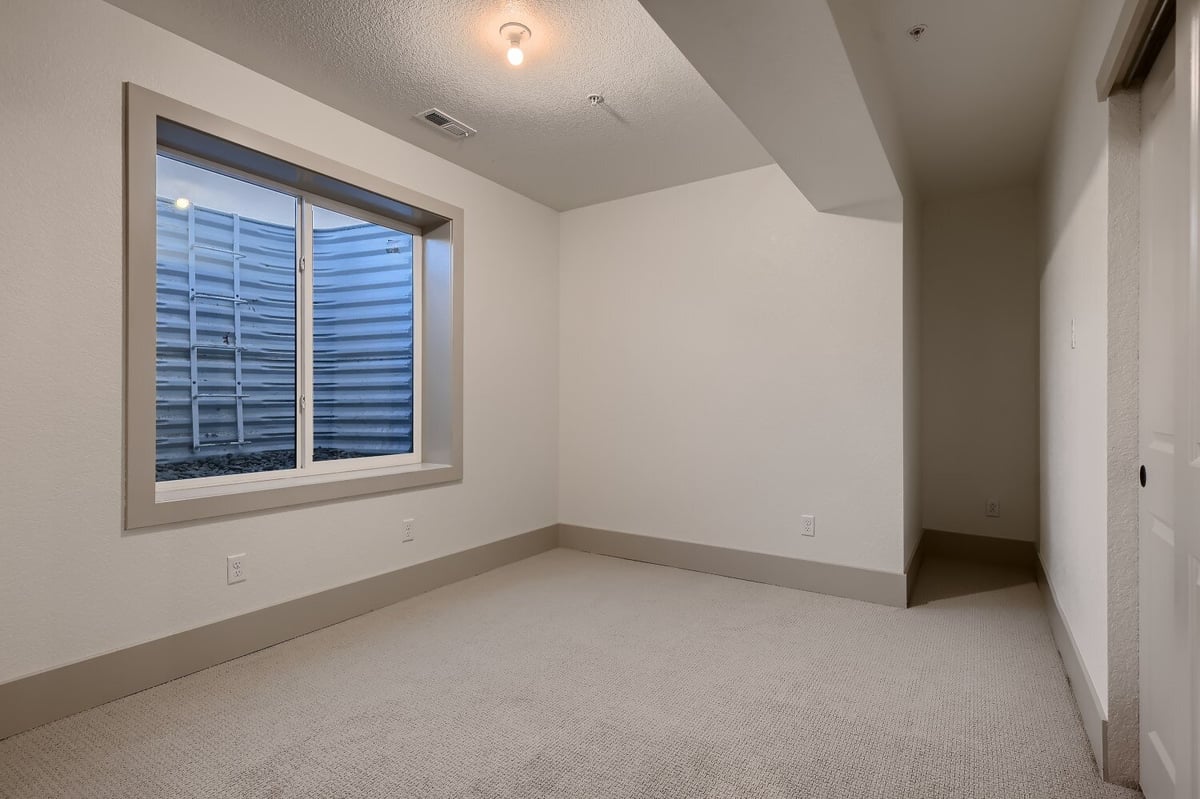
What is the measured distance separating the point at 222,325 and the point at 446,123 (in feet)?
4.90

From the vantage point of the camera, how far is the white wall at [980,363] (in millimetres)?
4074

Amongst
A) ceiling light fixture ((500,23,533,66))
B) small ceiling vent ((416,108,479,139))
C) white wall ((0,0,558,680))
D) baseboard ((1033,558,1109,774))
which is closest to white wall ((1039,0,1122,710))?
baseboard ((1033,558,1109,774))

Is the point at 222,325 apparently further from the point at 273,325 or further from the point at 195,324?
the point at 273,325

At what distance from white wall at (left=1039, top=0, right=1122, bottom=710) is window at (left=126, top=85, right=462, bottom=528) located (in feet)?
9.89

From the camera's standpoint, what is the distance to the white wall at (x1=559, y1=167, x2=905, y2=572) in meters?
3.38

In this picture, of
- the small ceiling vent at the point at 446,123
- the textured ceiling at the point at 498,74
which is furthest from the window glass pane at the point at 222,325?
the small ceiling vent at the point at 446,123

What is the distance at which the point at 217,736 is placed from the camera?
1.95 meters

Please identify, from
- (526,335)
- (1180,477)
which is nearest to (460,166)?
(526,335)

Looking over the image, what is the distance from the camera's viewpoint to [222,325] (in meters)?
2.90

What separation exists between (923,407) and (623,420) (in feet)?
7.18

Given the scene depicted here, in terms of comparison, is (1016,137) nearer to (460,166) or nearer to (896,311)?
(896,311)

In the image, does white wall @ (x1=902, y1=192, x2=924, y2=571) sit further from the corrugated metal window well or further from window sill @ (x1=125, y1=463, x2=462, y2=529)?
the corrugated metal window well

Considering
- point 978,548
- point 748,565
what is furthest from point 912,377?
point 748,565

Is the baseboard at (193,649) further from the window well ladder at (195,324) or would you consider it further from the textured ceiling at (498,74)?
the textured ceiling at (498,74)
